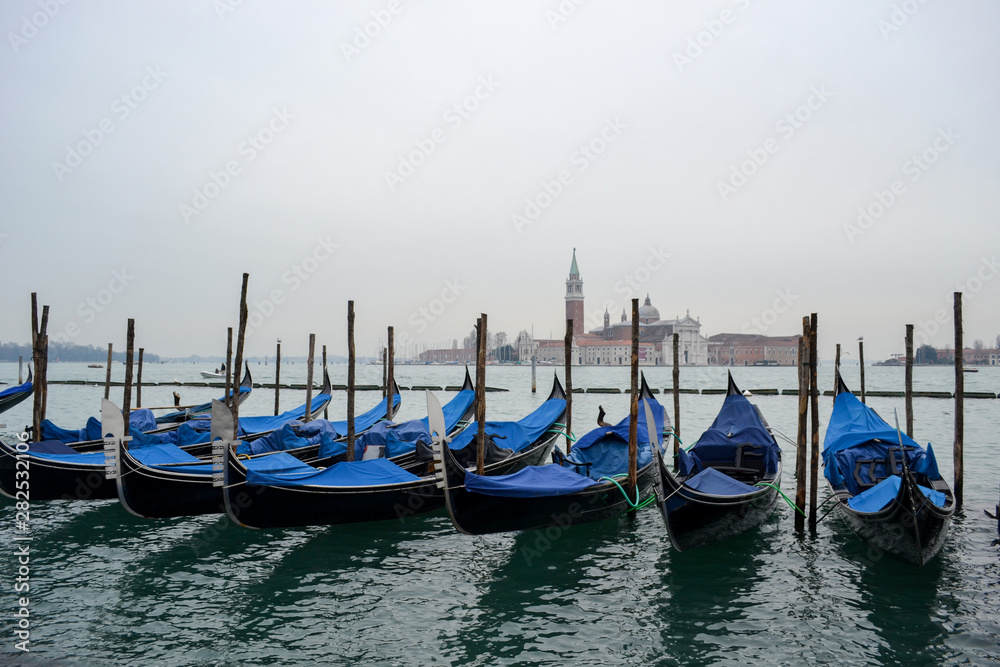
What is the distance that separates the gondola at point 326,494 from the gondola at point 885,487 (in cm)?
367

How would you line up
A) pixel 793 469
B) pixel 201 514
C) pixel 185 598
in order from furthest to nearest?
pixel 793 469 → pixel 201 514 → pixel 185 598

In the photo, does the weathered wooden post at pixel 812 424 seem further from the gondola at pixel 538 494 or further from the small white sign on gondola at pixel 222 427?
the small white sign on gondola at pixel 222 427

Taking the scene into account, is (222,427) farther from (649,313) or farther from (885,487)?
(649,313)

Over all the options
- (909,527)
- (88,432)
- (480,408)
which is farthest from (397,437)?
(909,527)

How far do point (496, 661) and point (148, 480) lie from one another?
12.2 ft

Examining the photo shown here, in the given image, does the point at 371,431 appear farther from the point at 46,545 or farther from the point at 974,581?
the point at 974,581

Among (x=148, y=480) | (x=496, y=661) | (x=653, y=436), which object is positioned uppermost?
(x=653, y=436)

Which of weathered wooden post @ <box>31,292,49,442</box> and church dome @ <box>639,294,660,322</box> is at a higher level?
church dome @ <box>639,294,660,322</box>

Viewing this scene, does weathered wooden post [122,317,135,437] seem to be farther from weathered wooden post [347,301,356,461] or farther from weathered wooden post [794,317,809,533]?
weathered wooden post [794,317,809,533]

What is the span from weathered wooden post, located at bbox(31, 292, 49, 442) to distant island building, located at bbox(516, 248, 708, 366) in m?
78.3

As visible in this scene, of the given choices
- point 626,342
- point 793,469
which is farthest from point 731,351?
point 793,469

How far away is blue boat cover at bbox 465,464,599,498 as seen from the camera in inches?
217

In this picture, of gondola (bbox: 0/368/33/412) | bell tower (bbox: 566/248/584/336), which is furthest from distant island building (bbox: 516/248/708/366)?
gondola (bbox: 0/368/33/412)

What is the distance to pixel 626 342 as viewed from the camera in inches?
3462
